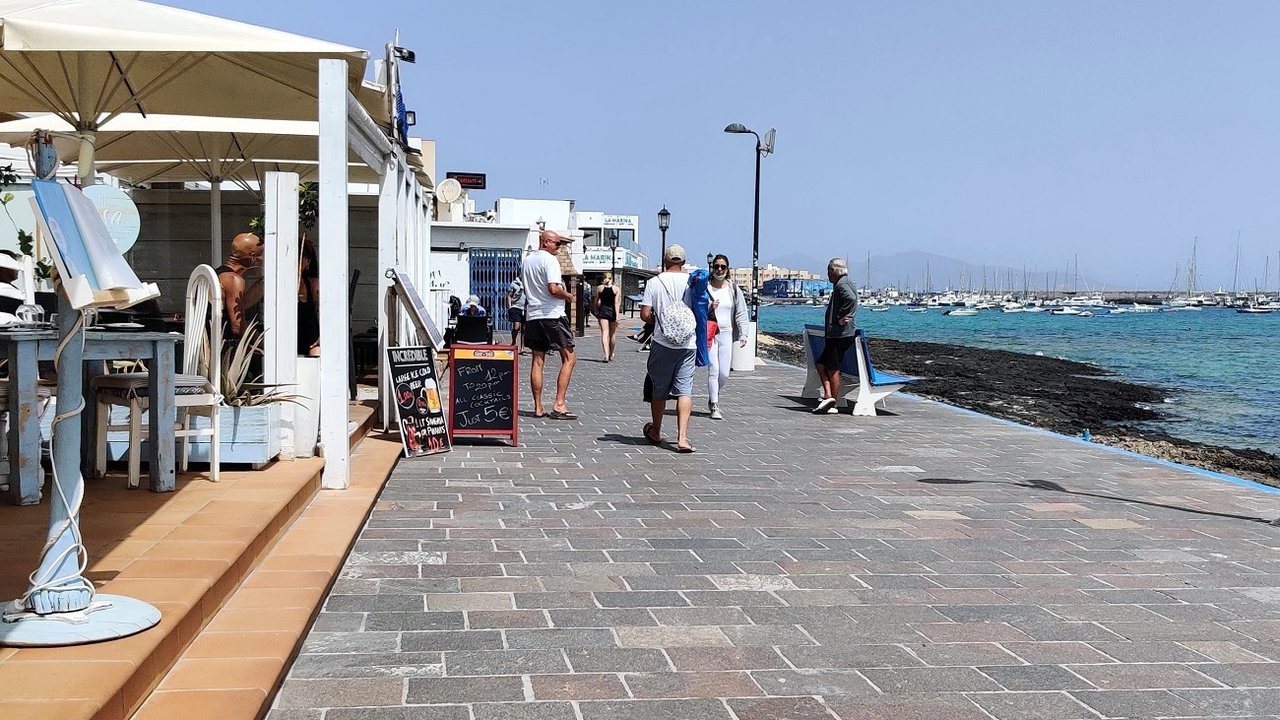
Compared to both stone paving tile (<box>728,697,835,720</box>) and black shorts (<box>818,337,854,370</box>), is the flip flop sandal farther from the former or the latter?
stone paving tile (<box>728,697,835,720</box>)

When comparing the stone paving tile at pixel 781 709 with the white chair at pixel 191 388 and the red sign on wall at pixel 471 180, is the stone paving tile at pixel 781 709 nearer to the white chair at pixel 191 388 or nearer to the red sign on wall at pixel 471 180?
the white chair at pixel 191 388

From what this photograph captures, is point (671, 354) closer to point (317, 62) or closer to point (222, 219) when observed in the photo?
point (317, 62)

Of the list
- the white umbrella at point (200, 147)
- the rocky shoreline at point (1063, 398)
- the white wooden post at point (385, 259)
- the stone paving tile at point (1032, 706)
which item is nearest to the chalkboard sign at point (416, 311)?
the white wooden post at point (385, 259)

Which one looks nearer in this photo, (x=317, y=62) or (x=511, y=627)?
(x=511, y=627)

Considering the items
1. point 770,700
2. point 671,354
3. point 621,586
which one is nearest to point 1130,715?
point 770,700

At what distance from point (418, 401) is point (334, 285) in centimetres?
230

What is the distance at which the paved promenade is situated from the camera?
3.57 m

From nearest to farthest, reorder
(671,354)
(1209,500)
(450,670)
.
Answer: (450,670), (1209,500), (671,354)

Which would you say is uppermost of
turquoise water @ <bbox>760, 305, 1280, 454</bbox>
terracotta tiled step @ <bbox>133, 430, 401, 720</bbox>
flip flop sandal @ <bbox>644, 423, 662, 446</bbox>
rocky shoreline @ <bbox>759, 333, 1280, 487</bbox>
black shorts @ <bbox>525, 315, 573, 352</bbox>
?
black shorts @ <bbox>525, 315, 573, 352</bbox>

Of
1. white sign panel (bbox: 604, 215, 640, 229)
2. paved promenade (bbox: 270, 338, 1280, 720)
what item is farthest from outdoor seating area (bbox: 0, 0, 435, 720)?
white sign panel (bbox: 604, 215, 640, 229)

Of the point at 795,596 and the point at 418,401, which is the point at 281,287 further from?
the point at 795,596

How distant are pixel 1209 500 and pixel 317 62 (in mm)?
6082

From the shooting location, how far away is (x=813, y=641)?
4133 millimetres

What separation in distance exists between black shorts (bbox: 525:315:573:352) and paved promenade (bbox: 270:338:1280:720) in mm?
2230
